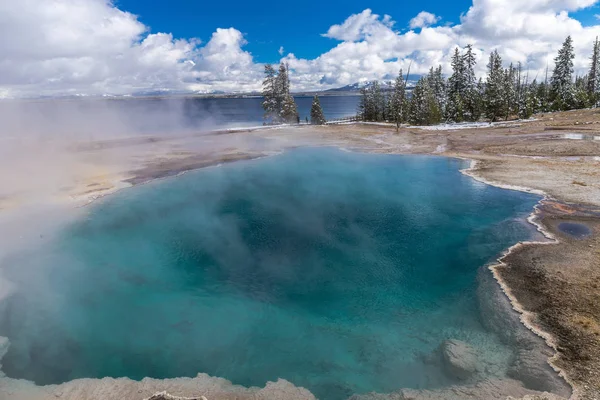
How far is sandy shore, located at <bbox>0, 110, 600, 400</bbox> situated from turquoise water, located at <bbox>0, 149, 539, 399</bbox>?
63 centimetres

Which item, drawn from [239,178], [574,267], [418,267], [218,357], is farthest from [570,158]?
[218,357]

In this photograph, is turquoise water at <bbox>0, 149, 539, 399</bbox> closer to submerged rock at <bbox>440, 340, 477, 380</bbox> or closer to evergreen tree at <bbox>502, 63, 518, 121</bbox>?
submerged rock at <bbox>440, 340, 477, 380</bbox>

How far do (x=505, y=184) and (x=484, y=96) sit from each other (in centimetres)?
3626

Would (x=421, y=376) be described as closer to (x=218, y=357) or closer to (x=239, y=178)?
(x=218, y=357)

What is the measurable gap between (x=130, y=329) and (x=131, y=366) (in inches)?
51.6

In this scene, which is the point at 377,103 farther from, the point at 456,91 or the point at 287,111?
the point at 287,111

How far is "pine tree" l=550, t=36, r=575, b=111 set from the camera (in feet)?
173

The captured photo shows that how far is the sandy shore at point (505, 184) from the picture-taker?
6.67m

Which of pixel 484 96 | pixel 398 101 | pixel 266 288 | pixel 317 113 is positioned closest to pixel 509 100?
pixel 484 96

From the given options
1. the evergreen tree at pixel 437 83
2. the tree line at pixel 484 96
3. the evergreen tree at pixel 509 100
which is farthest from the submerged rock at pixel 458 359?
the evergreen tree at pixel 437 83

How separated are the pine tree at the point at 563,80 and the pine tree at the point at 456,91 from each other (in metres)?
13.6

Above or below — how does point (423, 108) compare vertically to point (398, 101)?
below

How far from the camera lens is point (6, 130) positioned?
36.1 m

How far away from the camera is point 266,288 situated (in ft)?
33.3
